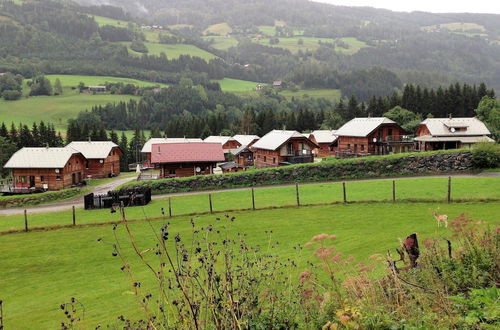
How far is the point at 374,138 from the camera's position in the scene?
64.6 meters

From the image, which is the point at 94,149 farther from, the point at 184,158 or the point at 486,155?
the point at 486,155

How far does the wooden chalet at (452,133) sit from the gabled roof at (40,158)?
163 ft

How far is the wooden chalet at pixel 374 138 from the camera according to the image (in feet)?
211

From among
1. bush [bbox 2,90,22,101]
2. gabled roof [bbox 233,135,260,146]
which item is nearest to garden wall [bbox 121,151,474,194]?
gabled roof [bbox 233,135,260,146]

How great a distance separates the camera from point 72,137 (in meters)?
92.2

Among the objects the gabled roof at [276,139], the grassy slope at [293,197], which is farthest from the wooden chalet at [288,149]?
the grassy slope at [293,197]

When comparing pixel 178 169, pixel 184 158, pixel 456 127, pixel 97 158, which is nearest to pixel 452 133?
pixel 456 127

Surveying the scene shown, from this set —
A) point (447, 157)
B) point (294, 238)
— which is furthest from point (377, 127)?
point (294, 238)

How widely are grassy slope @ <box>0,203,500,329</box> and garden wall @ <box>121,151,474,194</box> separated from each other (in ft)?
52.6

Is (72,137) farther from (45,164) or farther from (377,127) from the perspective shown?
(377,127)

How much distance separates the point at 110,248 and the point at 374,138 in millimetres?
50658

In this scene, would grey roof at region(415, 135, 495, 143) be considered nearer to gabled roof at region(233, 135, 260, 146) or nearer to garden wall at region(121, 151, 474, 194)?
garden wall at region(121, 151, 474, 194)

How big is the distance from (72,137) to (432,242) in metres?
92.9

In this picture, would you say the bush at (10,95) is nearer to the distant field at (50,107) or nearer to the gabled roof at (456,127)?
the distant field at (50,107)
